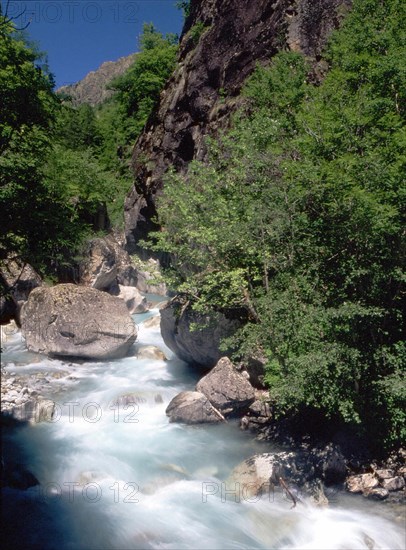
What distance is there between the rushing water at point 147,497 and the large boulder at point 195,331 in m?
1.76

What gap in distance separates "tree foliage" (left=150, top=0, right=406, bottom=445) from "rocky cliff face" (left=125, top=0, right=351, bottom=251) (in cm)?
719

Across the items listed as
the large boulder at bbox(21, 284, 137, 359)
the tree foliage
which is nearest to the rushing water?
the tree foliage

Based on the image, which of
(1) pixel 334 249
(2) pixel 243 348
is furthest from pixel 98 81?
(1) pixel 334 249

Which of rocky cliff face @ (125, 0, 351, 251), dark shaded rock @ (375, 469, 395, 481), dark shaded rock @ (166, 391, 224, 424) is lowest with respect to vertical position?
dark shaded rock @ (375, 469, 395, 481)

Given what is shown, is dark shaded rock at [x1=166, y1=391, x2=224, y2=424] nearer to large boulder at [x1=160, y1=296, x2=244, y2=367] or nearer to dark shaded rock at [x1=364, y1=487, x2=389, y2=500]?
large boulder at [x1=160, y1=296, x2=244, y2=367]

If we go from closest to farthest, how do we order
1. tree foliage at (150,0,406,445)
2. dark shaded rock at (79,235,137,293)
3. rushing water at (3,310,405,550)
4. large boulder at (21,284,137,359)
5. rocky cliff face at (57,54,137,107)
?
rushing water at (3,310,405,550) < tree foliage at (150,0,406,445) < large boulder at (21,284,137,359) < dark shaded rock at (79,235,137,293) < rocky cliff face at (57,54,137,107)

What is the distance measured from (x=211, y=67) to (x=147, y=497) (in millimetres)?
21218

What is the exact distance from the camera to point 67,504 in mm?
8938

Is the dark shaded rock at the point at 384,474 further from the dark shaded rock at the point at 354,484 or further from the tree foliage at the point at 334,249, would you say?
the tree foliage at the point at 334,249

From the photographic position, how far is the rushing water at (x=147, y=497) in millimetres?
8102

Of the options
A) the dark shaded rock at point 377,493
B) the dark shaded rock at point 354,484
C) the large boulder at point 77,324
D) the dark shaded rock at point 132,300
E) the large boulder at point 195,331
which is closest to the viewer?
the dark shaded rock at point 377,493

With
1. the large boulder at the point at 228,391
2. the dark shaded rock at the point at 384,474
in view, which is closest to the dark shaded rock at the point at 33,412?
the large boulder at the point at 228,391

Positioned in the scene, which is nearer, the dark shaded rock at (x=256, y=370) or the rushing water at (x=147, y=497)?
the rushing water at (x=147, y=497)

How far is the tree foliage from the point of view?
28.7ft
